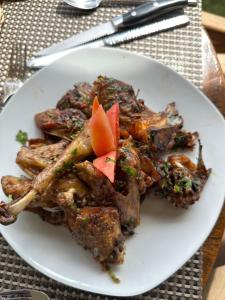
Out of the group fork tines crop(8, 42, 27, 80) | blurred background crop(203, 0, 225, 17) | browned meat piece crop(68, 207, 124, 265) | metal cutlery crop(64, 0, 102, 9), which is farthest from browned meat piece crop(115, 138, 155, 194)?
blurred background crop(203, 0, 225, 17)

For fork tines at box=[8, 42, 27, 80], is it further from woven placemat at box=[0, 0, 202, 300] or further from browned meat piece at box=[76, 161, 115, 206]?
browned meat piece at box=[76, 161, 115, 206]

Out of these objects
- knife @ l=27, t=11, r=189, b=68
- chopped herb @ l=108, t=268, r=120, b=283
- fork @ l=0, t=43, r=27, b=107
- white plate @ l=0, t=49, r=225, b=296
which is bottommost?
chopped herb @ l=108, t=268, r=120, b=283

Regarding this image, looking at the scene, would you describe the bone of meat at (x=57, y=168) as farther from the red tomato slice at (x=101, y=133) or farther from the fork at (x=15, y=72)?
the fork at (x=15, y=72)

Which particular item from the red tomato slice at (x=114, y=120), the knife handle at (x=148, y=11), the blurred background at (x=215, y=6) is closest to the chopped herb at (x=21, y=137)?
the red tomato slice at (x=114, y=120)

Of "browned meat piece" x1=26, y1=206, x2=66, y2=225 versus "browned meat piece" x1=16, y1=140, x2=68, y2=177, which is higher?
"browned meat piece" x1=16, y1=140, x2=68, y2=177

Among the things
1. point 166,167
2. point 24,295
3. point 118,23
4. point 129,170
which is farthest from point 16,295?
point 118,23

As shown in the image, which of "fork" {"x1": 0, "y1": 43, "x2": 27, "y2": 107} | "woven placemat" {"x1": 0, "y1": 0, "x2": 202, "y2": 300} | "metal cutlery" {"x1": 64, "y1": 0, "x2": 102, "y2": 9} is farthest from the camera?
"metal cutlery" {"x1": 64, "y1": 0, "x2": 102, "y2": 9}
